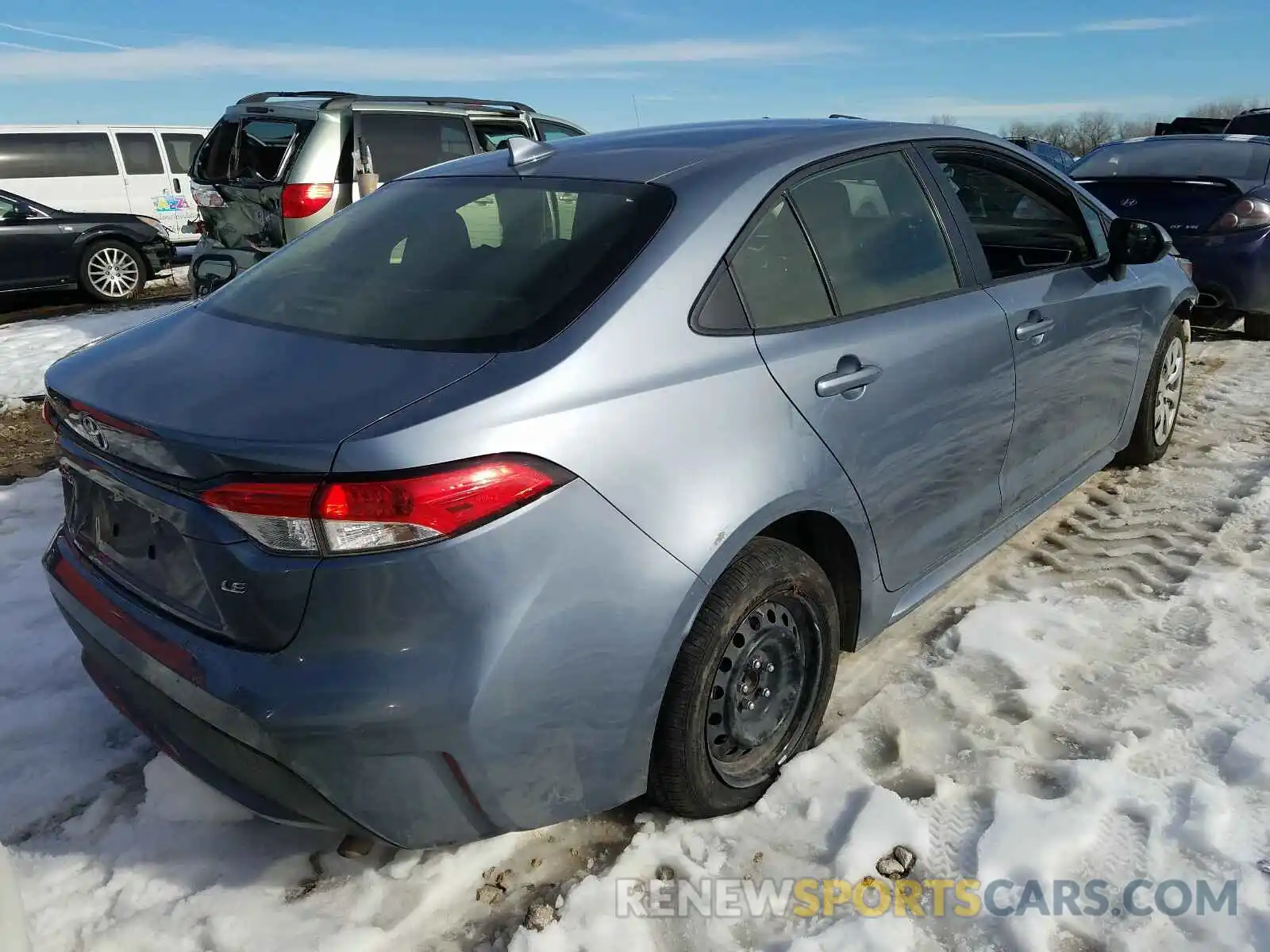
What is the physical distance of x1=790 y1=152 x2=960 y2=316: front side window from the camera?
8.36ft

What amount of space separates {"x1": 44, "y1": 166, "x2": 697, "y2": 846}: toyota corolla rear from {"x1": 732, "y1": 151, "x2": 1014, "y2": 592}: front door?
0.42 metres

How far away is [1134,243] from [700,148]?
6.38ft

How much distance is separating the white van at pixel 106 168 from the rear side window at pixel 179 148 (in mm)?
12

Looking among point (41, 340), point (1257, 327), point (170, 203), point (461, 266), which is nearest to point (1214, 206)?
point (1257, 327)

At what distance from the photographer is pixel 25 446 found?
17.6 ft

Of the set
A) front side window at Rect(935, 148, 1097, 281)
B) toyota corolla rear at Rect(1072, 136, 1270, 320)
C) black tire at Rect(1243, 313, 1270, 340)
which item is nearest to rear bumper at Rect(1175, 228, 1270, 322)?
toyota corolla rear at Rect(1072, 136, 1270, 320)

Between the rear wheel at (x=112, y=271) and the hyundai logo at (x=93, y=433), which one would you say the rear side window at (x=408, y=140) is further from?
the hyundai logo at (x=93, y=433)

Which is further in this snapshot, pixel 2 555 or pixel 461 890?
pixel 2 555

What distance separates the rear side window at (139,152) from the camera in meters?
13.9

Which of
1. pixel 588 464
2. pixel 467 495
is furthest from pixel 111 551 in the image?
pixel 588 464

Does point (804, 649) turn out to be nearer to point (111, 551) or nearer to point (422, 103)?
point (111, 551)

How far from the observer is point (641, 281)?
2.08 m

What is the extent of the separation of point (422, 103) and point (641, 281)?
6932mm

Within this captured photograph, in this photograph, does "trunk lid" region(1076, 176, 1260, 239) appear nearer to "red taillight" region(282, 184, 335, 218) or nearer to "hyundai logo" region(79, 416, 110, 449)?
"red taillight" region(282, 184, 335, 218)
